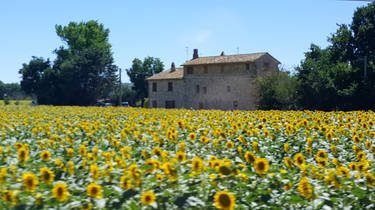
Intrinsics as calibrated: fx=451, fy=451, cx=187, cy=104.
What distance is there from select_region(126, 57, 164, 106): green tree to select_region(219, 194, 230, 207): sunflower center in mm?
67746

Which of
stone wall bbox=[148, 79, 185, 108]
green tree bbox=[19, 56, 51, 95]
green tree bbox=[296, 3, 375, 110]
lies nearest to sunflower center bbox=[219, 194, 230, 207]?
green tree bbox=[296, 3, 375, 110]

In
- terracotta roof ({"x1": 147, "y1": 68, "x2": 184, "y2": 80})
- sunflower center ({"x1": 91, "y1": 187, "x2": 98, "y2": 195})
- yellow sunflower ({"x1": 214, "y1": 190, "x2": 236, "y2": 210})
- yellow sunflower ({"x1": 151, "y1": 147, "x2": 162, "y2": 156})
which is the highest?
terracotta roof ({"x1": 147, "y1": 68, "x2": 184, "y2": 80})

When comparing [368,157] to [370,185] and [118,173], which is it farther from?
[118,173]

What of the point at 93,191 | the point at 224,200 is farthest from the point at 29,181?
the point at 224,200

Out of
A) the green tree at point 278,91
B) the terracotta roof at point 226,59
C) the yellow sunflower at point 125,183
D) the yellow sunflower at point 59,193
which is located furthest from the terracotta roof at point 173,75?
the yellow sunflower at point 59,193

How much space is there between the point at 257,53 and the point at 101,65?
2279 centimetres

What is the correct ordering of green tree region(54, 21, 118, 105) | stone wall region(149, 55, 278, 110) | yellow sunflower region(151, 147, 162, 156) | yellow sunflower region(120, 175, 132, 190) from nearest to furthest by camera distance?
1. yellow sunflower region(120, 175, 132, 190)
2. yellow sunflower region(151, 147, 162, 156)
3. stone wall region(149, 55, 278, 110)
4. green tree region(54, 21, 118, 105)

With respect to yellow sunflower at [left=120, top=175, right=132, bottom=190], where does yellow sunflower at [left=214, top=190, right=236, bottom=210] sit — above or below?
below

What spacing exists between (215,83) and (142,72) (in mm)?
28800

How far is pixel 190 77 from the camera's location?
50000 mm

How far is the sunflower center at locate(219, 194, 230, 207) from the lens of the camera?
9.82 feet

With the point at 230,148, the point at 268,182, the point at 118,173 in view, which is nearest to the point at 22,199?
the point at 118,173

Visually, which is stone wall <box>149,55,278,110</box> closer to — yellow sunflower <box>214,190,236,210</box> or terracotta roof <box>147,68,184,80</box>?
terracotta roof <box>147,68,184,80</box>

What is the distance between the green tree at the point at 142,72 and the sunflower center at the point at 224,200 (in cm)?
6775
